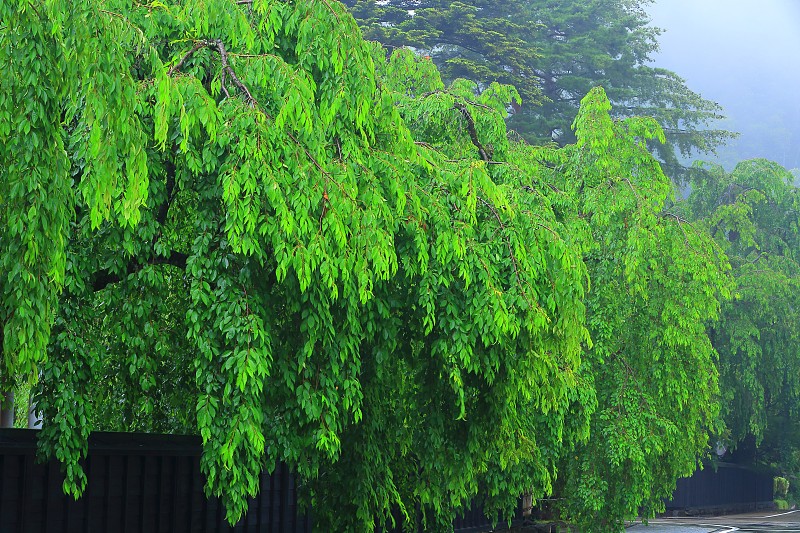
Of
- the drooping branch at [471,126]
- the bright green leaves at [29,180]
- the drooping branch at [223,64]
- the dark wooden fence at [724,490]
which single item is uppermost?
the drooping branch at [471,126]

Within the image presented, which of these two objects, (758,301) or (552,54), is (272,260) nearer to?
(758,301)

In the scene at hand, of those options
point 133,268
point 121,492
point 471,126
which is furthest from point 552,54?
point 133,268

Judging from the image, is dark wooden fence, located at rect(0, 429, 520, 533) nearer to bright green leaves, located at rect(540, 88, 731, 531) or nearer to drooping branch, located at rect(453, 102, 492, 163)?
drooping branch, located at rect(453, 102, 492, 163)

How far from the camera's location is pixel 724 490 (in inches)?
1816

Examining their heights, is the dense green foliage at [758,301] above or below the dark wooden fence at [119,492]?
above

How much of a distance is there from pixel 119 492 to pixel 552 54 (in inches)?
1625

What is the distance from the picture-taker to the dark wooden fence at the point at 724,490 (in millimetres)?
41481

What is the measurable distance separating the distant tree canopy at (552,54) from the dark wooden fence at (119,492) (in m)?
30.3

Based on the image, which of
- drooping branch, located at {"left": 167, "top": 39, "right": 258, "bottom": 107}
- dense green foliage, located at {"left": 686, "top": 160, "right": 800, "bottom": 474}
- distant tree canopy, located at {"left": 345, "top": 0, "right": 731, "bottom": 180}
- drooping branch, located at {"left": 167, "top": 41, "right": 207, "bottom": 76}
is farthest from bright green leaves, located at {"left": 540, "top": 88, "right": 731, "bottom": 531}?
distant tree canopy, located at {"left": 345, "top": 0, "right": 731, "bottom": 180}

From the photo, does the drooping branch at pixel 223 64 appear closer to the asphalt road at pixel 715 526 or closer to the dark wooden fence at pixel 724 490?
the asphalt road at pixel 715 526

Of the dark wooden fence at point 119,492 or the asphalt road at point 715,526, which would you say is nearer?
the dark wooden fence at point 119,492

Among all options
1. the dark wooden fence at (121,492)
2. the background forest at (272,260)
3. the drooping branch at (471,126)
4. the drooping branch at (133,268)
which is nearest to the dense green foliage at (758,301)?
the drooping branch at (471,126)

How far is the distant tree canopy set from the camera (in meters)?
44.2

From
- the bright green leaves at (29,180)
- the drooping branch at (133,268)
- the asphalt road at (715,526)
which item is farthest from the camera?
the asphalt road at (715,526)
